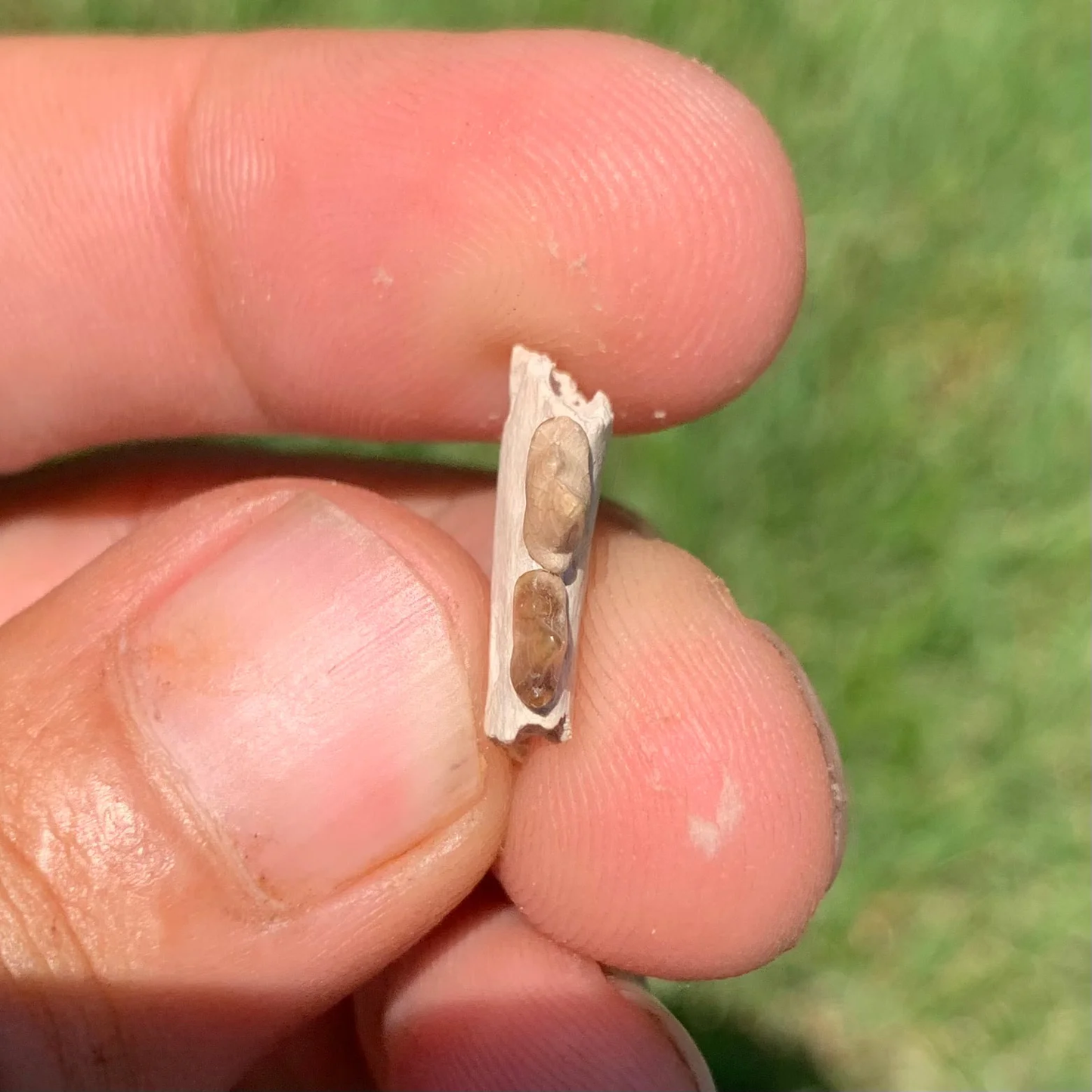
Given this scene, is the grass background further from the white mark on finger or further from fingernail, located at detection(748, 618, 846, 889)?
the white mark on finger

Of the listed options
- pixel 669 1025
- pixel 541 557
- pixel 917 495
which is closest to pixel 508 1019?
pixel 669 1025

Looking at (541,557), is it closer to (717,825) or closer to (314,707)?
(314,707)

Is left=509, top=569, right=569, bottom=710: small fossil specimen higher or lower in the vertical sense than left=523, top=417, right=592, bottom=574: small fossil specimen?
lower

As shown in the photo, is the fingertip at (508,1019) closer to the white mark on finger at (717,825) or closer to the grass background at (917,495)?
the white mark on finger at (717,825)

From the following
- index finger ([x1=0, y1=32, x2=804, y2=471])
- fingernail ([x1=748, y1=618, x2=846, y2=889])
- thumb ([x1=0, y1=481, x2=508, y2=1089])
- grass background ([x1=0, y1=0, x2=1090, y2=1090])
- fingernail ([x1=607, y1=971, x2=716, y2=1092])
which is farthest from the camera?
grass background ([x1=0, y1=0, x2=1090, y2=1090])

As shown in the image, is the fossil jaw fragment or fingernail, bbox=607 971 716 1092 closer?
the fossil jaw fragment

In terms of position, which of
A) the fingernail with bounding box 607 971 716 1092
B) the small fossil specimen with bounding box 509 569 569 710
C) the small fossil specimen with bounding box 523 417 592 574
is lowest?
the fingernail with bounding box 607 971 716 1092

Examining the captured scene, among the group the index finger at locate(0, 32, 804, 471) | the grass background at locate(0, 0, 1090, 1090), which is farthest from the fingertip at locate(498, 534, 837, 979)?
the grass background at locate(0, 0, 1090, 1090)

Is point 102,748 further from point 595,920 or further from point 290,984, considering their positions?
point 595,920
